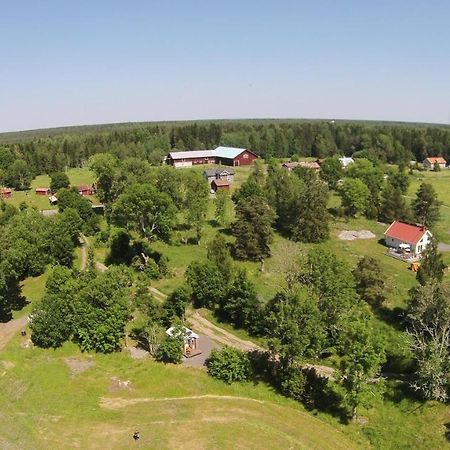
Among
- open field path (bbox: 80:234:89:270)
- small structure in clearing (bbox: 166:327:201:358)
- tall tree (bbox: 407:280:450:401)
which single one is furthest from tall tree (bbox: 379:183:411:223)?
small structure in clearing (bbox: 166:327:201:358)

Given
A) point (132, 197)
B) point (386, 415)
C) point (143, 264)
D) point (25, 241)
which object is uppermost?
point (132, 197)

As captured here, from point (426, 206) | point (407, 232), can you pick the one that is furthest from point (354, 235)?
point (426, 206)

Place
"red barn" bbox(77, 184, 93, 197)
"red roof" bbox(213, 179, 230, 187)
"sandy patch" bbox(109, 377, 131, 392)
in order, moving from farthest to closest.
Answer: "red roof" bbox(213, 179, 230, 187) → "red barn" bbox(77, 184, 93, 197) → "sandy patch" bbox(109, 377, 131, 392)

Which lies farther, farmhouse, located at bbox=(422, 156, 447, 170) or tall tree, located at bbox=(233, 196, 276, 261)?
farmhouse, located at bbox=(422, 156, 447, 170)

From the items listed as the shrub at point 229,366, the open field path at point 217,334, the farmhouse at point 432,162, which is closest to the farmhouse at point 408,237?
the open field path at point 217,334

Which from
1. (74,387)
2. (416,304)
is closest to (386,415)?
(416,304)

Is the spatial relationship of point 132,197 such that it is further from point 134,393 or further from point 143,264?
point 134,393

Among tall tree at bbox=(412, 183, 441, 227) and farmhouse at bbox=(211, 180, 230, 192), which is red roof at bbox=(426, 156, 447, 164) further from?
farmhouse at bbox=(211, 180, 230, 192)

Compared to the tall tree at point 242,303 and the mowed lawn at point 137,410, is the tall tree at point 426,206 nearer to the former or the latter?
the tall tree at point 242,303
